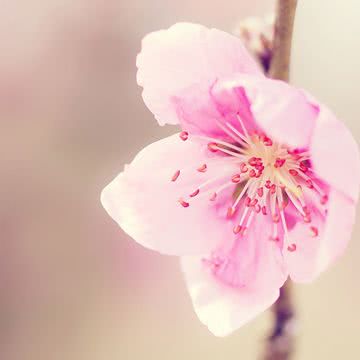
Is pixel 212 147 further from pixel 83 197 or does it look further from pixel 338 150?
pixel 83 197

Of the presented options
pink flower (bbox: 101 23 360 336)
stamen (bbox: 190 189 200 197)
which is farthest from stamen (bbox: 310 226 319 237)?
stamen (bbox: 190 189 200 197)

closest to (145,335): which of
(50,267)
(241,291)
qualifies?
(50,267)

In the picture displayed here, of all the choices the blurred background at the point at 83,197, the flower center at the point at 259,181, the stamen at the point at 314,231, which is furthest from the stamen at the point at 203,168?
the blurred background at the point at 83,197

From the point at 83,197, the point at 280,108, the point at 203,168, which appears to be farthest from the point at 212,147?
the point at 83,197

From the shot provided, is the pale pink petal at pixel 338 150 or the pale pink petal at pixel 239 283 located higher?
the pale pink petal at pixel 338 150

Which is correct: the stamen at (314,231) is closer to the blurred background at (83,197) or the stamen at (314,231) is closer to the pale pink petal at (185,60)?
the pale pink petal at (185,60)

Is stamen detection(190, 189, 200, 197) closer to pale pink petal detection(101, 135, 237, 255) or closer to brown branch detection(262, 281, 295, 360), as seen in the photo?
pale pink petal detection(101, 135, 237, 255)
